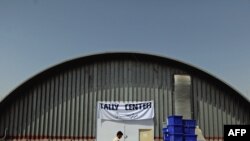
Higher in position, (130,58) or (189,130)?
(130,58)

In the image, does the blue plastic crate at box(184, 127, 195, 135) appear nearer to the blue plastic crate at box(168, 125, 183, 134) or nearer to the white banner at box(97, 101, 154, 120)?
the blue plastic crate at box(168, 125, 183, 134)

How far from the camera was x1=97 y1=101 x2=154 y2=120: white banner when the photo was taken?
76.7ft

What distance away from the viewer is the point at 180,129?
57.1 ft

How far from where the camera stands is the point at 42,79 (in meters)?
24.0

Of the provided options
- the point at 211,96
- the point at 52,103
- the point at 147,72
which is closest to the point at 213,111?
the point at 211,96

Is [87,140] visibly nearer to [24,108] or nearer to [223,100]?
[24,108]

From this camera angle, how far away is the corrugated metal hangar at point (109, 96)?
23.2 m

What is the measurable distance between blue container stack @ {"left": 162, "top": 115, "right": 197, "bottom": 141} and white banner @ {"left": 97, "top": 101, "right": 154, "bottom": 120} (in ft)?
18.6

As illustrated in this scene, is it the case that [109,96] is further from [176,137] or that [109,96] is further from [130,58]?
[176,137]

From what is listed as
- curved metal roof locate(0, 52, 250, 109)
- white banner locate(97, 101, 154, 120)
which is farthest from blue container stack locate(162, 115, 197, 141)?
curved metal roof locate(0, 52, 250, 109)

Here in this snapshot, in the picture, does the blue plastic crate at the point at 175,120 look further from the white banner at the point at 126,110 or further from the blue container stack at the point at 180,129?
the white banner at the point at 126,110

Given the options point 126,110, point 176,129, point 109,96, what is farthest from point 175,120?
point 109,96

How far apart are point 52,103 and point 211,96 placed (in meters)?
9.50

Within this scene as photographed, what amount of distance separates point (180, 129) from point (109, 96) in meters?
7.11
